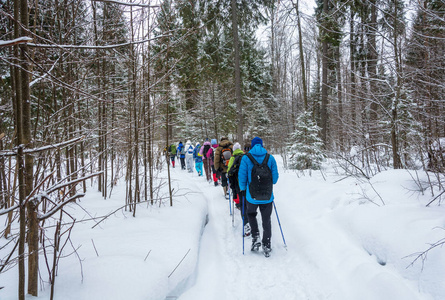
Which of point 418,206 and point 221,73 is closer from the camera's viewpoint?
point 418,206

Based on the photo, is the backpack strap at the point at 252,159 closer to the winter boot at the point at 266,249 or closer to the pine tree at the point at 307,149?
the winter boot at the point at 266,249

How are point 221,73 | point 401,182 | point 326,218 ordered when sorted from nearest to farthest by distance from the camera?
point 401,182 → point 326,218 → point 221,73

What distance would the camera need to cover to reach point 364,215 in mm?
3762

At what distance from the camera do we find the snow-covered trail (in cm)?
282

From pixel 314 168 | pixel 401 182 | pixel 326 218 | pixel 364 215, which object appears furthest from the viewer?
pixel 314 168

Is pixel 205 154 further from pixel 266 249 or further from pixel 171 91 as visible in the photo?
pixel 266 249

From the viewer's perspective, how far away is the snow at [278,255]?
247 cm

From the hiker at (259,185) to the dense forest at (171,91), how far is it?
1.86 metres

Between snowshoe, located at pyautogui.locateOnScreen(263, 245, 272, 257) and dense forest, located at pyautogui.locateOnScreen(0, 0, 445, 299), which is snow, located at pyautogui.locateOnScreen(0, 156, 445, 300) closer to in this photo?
snowshoe, located at pyautogui.locateOnScreen(263, 245, 272, 257)

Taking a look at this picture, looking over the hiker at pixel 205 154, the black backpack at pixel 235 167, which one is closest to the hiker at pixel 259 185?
the black backpack at pixel 235 167

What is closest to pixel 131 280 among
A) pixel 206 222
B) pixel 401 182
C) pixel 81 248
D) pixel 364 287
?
pixel 81 248

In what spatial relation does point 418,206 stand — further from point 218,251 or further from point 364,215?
point 218,251

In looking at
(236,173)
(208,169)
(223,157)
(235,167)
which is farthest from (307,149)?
(235,167)

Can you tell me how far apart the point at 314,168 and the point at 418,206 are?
21.1ft
